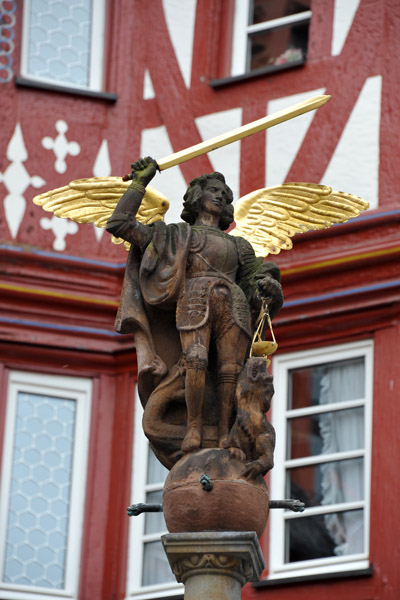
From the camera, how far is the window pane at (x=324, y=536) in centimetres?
1327

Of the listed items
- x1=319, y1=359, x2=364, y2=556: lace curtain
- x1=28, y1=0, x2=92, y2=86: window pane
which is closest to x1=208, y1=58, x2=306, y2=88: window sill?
x1=28, y1=0, x2=92, y2=86: window pane

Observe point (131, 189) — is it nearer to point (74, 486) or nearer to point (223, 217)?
point (223, 217)

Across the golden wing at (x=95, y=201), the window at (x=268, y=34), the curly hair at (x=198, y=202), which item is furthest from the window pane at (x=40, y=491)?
the curly hair at (x=198, y=202)

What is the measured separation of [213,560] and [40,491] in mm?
5799

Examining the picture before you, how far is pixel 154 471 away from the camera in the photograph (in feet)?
46.9

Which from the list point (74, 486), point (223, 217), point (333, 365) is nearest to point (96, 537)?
point (74, 486)

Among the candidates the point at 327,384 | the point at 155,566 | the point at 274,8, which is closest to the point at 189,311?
the point at 327,384

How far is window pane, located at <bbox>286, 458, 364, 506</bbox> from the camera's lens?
1348 cm

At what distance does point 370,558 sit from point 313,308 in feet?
6.41

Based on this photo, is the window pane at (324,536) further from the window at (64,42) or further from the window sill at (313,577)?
the window at (64,42)

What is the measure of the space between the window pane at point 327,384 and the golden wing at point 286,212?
3.66 m

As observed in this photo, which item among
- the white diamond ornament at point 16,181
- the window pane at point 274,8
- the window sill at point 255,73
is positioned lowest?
the white diamond ornament at point 16,181

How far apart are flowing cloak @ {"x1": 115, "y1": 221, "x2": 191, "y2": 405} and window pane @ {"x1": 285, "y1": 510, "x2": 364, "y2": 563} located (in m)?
4.43

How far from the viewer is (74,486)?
47.0 feet
